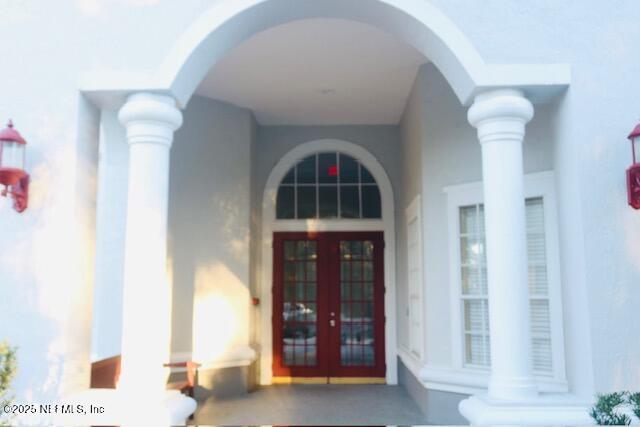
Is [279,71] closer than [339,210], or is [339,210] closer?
[279,71]

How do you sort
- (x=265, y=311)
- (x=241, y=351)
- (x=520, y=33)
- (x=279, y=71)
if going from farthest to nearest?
(x=265, y=311)
(x=241, y=351)
(x=279, y=71)
(x=520, y=33)

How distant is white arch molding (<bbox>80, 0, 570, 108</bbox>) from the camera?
379 centimetres

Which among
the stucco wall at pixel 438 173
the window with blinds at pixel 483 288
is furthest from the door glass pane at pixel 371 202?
the window with blinds at pixel 483 288

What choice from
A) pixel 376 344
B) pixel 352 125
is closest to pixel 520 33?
pixel 352 125

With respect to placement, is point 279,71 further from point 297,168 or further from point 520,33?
point 520,33

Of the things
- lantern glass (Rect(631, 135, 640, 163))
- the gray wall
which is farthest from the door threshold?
lantern glass (Rect(631, 135, 640, 163))

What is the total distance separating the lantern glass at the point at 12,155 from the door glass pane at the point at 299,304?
17.7ft

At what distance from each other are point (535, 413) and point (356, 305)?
5.22 meters

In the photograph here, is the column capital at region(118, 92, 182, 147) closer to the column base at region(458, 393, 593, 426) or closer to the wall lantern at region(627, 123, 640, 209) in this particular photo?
the column base at region(458, 393, 593, 426)

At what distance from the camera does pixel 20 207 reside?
144 inches

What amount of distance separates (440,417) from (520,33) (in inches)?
152

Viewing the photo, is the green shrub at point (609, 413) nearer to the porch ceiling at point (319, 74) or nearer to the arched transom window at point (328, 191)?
the porch ceiling at point (319, 74)

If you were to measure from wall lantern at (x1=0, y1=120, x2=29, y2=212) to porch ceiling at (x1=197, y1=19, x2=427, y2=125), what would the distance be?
283 cm

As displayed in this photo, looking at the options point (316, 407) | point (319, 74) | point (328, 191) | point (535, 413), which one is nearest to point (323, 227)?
point (328, 191)
